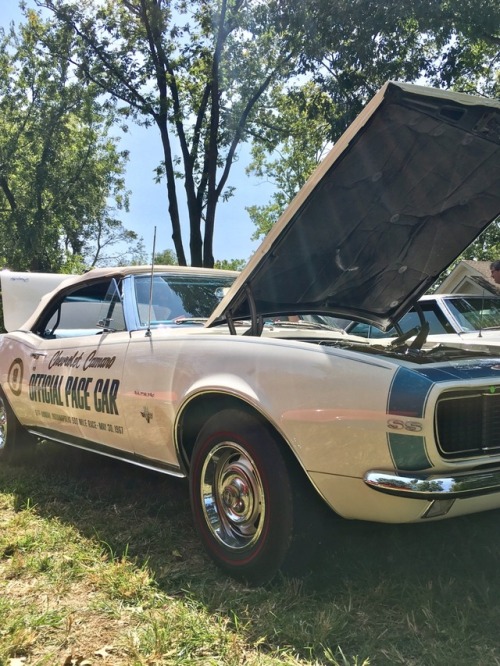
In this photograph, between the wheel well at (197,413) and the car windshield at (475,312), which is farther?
the car windshield at (475,312)

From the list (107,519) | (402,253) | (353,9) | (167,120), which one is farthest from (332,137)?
(107,519)

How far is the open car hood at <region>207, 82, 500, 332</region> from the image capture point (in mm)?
2559

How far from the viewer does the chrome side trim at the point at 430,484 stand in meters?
2.13

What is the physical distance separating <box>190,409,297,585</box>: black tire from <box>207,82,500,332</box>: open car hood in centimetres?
70

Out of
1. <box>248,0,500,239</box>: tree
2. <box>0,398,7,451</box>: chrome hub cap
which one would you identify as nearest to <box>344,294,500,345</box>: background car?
<box>0,398,7,451</box>: chrome hub cap

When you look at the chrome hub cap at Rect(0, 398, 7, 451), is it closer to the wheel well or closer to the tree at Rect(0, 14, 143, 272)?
the wheel well

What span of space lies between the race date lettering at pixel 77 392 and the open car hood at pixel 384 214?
0.92 m

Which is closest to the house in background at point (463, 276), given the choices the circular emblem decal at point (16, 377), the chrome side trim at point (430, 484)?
the circular emblem decal at point (16, 377)

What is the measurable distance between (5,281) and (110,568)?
6.32 metres

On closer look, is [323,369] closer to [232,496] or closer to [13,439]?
[232,496]

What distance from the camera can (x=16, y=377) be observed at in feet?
15.9

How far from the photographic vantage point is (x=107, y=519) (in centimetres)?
354

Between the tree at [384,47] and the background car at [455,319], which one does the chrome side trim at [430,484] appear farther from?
the tree at [384,47]

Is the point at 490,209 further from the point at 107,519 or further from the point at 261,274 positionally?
the point at 107,519
